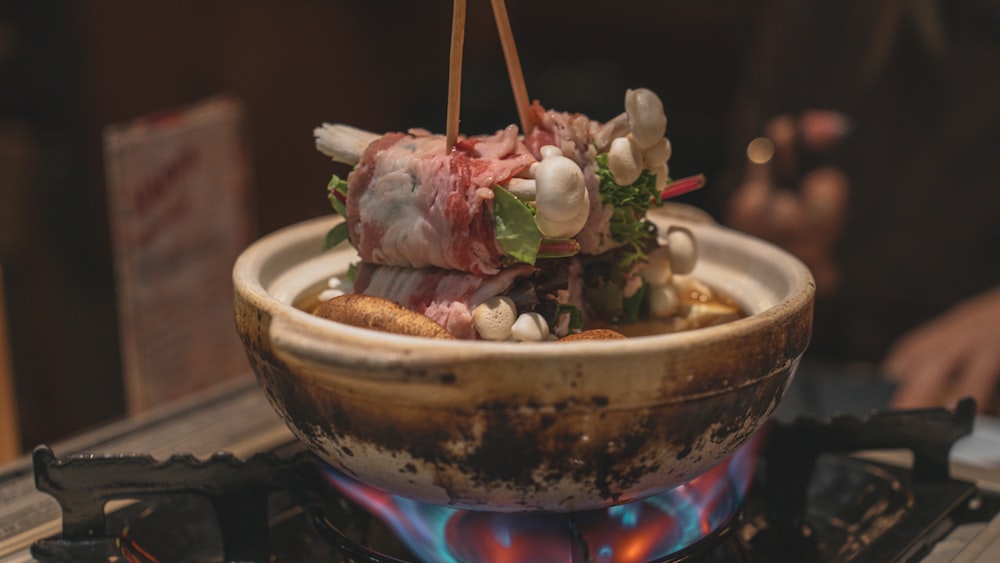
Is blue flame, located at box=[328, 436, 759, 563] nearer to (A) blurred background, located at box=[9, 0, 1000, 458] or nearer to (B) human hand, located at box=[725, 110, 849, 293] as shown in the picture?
(A) blurred background, located at box=[9, 0, 1000, 458]

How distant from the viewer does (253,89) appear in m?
3.12

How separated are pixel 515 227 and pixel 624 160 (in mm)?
133

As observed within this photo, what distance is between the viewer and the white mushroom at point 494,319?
2.74 feet

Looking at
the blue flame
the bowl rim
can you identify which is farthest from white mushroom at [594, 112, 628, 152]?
the blue flame

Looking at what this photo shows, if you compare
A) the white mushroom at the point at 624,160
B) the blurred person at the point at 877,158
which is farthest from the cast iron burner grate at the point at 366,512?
the blurred person at the point at 877,158

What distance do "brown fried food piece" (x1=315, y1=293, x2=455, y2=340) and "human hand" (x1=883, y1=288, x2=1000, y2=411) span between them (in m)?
1.01

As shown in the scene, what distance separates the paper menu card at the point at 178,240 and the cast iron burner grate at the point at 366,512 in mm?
485

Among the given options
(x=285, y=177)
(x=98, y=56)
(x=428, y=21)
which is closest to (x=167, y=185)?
(x=98, y=56)

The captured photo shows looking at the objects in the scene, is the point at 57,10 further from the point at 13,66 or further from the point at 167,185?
the point at 167,185

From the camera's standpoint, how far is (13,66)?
2777 millimetres

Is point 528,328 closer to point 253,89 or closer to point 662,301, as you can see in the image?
point 662,301

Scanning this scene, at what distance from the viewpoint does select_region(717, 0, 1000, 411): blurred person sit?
2211 millimetres

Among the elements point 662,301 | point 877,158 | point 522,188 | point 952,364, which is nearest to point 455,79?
point 522,188

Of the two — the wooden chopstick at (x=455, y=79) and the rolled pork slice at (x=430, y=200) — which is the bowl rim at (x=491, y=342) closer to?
the rolled pork slice at (x=430, y=200)
